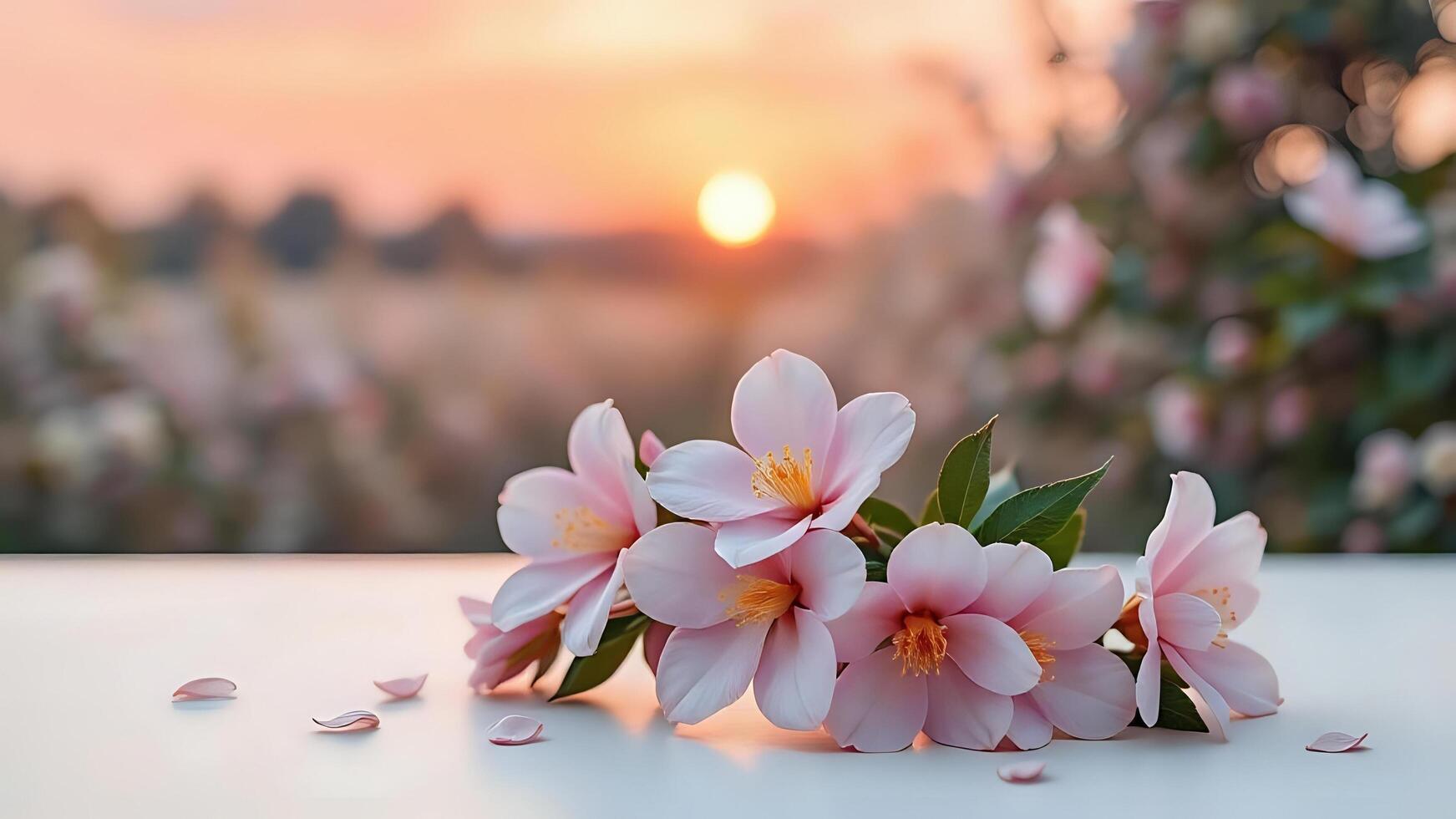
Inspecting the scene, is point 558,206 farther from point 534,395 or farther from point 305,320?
point 305,320

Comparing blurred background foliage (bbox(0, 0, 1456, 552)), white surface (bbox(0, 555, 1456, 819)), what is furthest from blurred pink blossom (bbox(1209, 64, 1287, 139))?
white surface (bbox(0, 555, 1456, 819))

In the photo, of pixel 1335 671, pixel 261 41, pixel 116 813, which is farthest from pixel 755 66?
pixel 116 813

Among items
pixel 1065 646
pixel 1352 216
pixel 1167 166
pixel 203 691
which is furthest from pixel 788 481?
pixel 1167 166

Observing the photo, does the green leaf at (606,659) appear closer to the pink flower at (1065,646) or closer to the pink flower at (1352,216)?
the pink flower at (1065,646)

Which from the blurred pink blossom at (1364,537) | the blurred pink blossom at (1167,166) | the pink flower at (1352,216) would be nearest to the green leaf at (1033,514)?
the pink flower at (1352,216)

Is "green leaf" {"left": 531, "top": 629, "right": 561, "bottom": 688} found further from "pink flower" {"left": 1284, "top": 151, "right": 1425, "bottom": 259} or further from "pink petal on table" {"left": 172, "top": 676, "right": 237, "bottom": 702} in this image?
"pink flower" {"left": 1284, "top": 151, "right": 1425, "bottom": 259}
